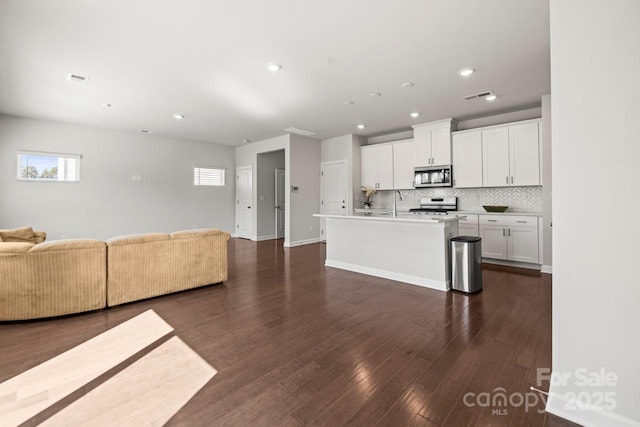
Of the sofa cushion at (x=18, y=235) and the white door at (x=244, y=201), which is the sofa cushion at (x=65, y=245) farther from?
the white door at (x=244, y=201)

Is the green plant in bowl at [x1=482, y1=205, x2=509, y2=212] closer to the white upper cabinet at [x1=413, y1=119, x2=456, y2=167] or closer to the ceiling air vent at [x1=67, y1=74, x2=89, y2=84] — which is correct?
the white upper cabinet at [x1=413, y1=119, x2=456, y2=167]

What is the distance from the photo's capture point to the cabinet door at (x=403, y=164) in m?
6.40

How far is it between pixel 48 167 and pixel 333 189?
633cm

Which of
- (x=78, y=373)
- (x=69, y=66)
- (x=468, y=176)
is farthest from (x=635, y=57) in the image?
(x=69, y=66)

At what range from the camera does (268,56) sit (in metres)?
3.27

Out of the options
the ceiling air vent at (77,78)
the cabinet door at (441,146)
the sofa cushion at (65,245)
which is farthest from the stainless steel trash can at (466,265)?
the ceiling air vent at (77,78)

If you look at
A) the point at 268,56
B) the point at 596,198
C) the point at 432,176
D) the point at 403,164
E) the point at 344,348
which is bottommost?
the point at 344,348

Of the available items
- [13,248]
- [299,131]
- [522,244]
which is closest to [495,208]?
[522,244]

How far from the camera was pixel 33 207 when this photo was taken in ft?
19.0

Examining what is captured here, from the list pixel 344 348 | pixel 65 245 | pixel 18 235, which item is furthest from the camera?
pixel 18 235

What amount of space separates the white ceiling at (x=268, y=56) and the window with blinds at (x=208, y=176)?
2716mm

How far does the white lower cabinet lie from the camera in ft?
15.6

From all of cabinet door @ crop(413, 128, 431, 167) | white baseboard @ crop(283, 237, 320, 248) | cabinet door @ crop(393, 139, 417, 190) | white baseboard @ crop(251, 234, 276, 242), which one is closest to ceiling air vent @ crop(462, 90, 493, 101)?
cabinet door @ crop(413, 128, 431, 167)

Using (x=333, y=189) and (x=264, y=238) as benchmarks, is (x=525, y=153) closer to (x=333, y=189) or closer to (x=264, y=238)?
(x=333, y=189)
